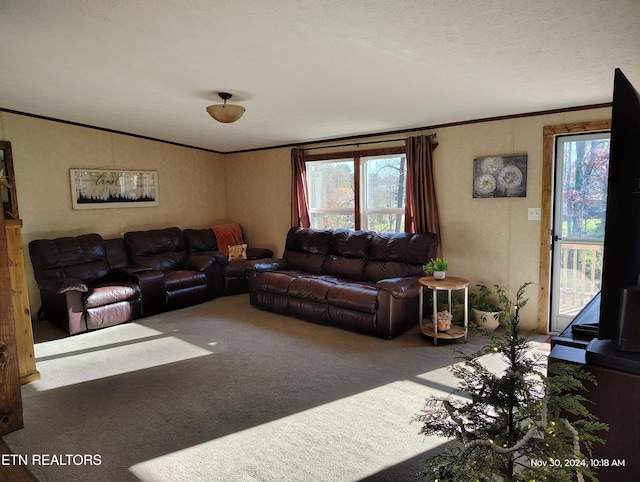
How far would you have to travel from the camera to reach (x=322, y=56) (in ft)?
9.18

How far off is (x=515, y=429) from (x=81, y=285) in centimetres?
446

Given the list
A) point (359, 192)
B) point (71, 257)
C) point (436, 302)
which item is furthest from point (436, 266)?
point (71, 257)

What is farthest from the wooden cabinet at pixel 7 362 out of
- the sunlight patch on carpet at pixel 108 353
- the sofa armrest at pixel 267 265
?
the sofa armrest at pixel 267 265

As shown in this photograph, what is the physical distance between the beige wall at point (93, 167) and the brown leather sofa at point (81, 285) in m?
0.40

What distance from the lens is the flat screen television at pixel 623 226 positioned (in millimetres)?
1399

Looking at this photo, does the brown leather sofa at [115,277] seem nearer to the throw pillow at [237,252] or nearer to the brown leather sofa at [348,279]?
the throw pillow at [237,252]

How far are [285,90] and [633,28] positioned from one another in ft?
8.29

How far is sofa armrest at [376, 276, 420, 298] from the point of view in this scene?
152 inches

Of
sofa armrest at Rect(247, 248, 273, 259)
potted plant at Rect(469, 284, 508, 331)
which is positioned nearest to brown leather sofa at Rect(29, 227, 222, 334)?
sofa armrest at Rect(247, 248, 273, 259)

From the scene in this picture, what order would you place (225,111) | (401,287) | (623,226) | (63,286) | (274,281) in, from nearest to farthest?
(623,226), (225,111), (401,287), (63,286), (274,281)

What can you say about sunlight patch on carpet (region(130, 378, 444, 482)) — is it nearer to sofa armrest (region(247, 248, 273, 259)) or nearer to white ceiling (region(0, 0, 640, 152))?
white ceiling (region(0, 0, 640, 152))

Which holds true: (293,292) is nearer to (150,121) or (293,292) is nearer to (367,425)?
(367,425)

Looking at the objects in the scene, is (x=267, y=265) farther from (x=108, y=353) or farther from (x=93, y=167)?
(x=93, y=167)

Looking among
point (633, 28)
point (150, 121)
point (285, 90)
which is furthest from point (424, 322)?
point (150, 121)
